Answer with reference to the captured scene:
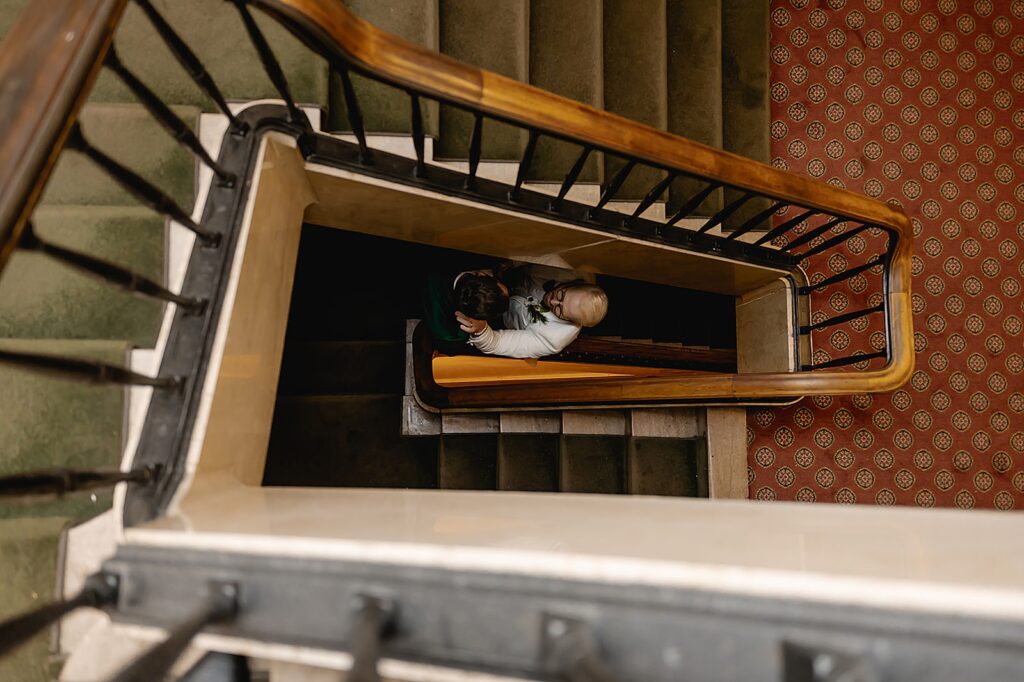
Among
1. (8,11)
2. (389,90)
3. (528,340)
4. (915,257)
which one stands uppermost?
(8,11)

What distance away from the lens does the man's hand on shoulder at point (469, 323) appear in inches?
104

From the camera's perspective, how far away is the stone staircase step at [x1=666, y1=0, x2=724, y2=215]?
2.85 m

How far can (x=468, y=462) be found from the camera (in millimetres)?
3184

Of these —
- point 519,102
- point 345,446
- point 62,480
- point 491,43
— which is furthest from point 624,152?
point 345,446

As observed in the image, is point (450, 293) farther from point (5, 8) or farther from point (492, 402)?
point (5, 8)

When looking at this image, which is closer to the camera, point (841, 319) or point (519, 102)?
point (519, 102)

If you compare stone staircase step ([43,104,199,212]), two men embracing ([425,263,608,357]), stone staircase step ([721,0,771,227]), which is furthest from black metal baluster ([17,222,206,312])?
stone staircase step ([721,0,771,227])

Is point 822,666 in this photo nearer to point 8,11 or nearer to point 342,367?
point 8,11

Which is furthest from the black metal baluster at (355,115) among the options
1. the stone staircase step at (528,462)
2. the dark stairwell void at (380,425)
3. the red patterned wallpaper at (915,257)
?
Result: the red patterned wallpaper at (915,257)

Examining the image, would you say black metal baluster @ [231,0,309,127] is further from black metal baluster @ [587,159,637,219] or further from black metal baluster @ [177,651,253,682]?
black metal baluster @ [177,651,253,682]

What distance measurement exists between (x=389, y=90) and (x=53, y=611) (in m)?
1.65

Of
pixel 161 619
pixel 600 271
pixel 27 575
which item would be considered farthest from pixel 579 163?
pixel 27 575

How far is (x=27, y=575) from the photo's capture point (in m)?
1.39

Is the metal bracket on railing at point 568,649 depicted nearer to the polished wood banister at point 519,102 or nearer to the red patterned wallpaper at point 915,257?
the polished wood banister at point 519,102
